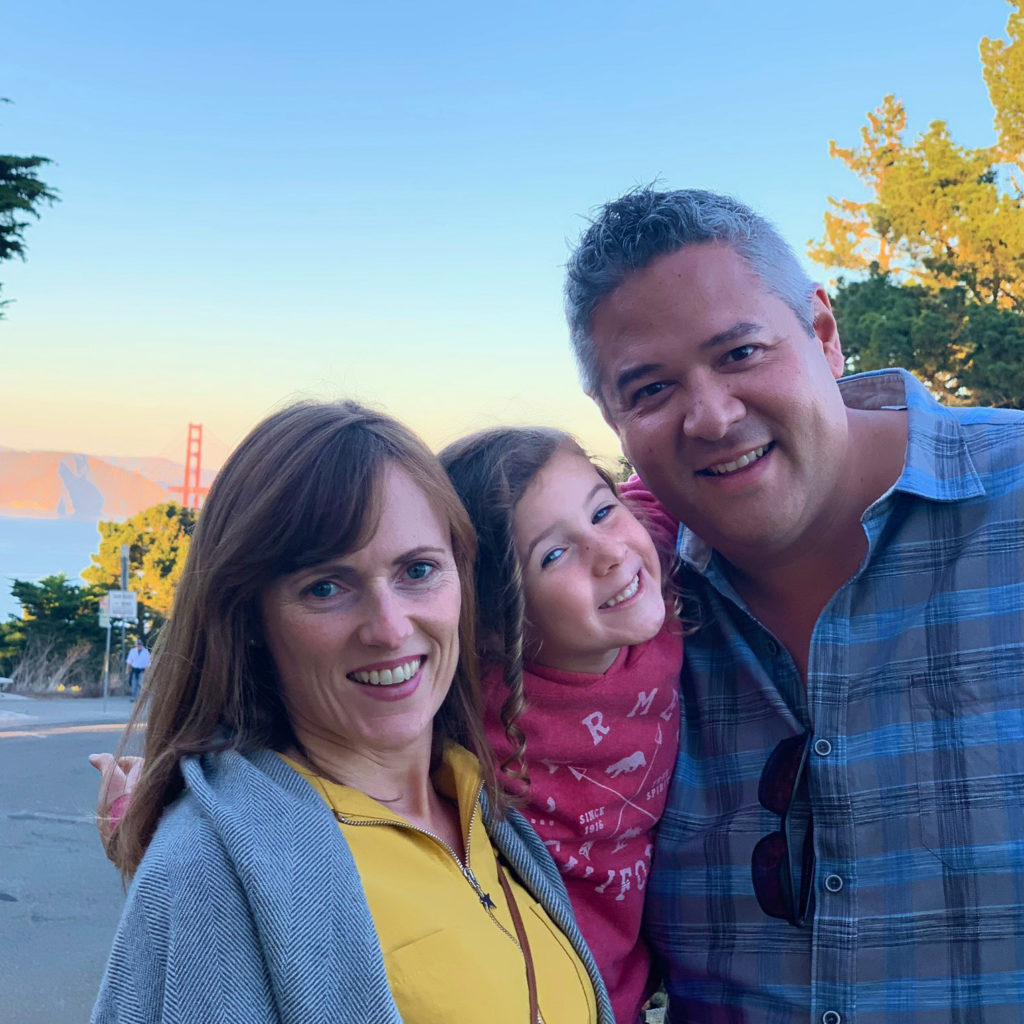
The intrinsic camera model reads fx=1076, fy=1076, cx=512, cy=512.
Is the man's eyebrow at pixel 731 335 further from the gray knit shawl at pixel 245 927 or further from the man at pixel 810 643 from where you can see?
the gray knit shawl at pixel 245 927

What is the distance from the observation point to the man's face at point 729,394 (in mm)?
2215

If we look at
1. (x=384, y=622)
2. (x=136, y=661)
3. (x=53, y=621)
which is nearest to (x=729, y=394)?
(x=384, y=622)

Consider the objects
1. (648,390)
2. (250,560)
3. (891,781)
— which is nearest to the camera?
(250,560)

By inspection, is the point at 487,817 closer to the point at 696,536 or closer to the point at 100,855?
the point at 696,536

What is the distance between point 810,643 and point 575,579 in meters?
0.49

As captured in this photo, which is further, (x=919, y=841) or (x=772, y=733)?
(x=772, y=733)

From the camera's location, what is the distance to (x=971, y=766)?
77.5 inches

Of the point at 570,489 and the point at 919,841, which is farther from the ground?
the point at 570,489

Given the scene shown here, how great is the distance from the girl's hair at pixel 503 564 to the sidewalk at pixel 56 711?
13.3 metres

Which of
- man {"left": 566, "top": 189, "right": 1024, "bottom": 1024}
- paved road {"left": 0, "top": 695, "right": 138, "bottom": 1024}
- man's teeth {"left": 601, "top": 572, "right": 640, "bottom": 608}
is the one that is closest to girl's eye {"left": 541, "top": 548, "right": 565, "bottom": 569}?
man's teeth {"left": 601, "top": 572, "right": 640, "bottom": 608}

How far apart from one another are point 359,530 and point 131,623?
24.4m

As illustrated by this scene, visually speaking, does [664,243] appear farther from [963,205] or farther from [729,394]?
[963,205]

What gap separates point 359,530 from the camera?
178cm

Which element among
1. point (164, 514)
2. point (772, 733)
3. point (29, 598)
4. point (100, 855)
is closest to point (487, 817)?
point (772, 733)
